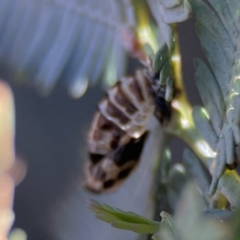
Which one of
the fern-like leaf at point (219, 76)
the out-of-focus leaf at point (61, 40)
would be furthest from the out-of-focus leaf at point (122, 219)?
the out-of-focus leaf at point (61, 40)

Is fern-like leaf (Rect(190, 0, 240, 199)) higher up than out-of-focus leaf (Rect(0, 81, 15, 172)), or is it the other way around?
fern-like leaf (Rect(190, 0, 240, 199))

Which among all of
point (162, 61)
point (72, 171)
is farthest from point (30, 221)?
point (162, 61)

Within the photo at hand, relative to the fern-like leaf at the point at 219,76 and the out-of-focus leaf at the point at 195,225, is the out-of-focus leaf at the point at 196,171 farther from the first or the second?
the out-of-focus leaf at the point at 195,225

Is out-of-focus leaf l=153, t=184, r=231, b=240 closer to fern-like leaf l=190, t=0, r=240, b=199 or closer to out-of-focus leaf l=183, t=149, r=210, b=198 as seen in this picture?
fern-like leaf l=190, t=0, r=240, b=199

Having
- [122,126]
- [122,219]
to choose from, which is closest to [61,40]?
[122,126]

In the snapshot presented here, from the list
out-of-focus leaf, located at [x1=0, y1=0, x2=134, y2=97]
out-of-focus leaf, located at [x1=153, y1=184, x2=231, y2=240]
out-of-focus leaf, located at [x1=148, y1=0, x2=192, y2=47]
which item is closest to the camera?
out-of-focus leaf, located at [x1=153, y1=184, x2=231, y2=240]

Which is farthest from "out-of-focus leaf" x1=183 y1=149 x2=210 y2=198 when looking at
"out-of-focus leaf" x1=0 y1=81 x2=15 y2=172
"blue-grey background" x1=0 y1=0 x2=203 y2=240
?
"out-of-focus leaf" x1=0 y1=81 x2=15 y2=172

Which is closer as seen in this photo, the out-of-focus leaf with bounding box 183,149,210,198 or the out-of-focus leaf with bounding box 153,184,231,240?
the out-of-focus leaf with bounding box 153,184,231,240
